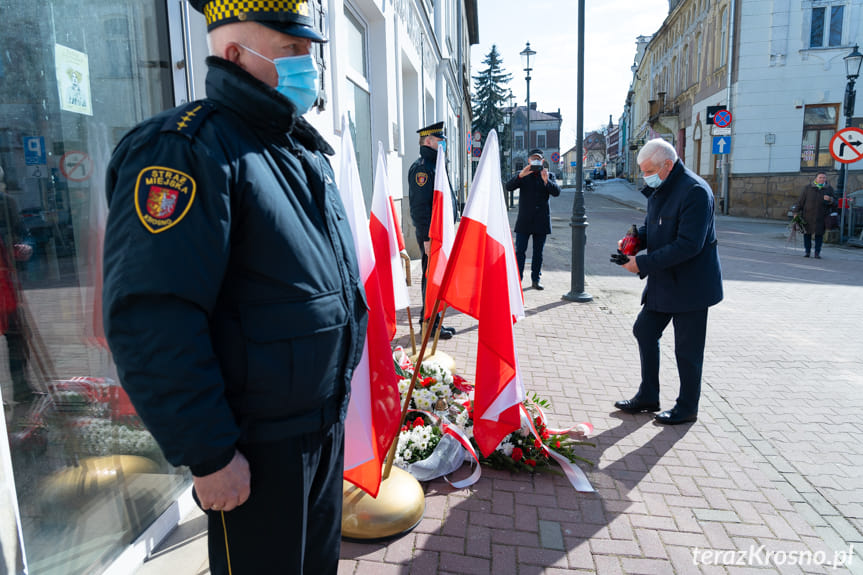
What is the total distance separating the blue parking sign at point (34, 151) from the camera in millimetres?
2027

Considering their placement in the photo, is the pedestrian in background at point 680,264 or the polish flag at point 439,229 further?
→ the polish flag at point 439,229

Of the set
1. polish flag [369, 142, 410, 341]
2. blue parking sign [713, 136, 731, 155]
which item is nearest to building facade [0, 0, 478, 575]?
polish flag [369, 142, 410, 341]

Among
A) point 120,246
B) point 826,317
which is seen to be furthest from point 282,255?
point 826,317

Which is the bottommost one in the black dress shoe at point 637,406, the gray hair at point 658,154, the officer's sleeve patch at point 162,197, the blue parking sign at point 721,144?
the black dress shoe at point 637,406


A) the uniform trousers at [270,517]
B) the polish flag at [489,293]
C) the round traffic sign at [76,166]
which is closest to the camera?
the uniform trousers at [270,517]

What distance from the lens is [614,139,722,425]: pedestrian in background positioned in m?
4.02

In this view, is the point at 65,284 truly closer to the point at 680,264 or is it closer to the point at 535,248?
the point at 680,264

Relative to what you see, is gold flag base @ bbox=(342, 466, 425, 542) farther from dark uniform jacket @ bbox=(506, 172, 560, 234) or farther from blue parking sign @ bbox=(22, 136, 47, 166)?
dark uniform jacket @ bbox=(506, 172, 560, 234)

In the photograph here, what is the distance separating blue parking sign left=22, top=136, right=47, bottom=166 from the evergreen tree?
6087 cm

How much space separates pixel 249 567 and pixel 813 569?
2.64m

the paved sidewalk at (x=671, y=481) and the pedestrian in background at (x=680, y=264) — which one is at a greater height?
the pedestrian in background at (x=680, y=264)

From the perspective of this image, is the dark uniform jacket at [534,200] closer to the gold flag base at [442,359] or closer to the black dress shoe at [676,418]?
the gold flag base at [442,359]

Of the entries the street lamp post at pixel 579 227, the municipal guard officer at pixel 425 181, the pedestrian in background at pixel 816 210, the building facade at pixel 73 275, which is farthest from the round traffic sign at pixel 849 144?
the building facade at pixel 73 275

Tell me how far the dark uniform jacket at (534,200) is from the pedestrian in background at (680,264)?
168 inches
